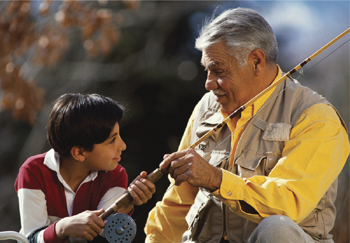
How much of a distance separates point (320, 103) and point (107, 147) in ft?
3.40

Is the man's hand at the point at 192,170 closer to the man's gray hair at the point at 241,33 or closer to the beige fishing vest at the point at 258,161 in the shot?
the beige fishing vest at the point at 258,161

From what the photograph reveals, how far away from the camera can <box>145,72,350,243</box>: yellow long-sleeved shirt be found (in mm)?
2094

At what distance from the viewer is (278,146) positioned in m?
2.37

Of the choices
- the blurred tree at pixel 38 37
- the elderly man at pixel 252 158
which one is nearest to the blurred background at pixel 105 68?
the blurred tree at pixel 38 37

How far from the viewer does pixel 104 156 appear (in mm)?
2490

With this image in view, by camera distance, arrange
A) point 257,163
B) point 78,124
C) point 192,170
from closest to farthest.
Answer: point 192,170
point 257,163
point 78,124

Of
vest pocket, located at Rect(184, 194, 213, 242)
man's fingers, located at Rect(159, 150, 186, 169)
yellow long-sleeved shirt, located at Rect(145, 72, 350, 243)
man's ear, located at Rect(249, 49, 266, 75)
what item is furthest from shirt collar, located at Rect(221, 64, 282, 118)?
man's fingers, located at Rect(159, 150, 186, 169)

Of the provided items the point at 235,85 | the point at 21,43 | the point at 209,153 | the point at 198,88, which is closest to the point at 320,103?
the point at 235,85

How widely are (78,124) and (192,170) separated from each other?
72cm

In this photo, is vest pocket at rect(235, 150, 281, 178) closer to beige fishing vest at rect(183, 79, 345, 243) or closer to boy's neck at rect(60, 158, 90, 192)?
beige fishing vest at rect(183, 79, 345, 243)

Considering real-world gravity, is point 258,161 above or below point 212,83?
below

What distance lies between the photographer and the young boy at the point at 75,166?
241cm

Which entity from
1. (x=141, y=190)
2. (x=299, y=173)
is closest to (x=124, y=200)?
(x=141, y=190)

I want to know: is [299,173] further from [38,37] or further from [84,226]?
[38,37]
